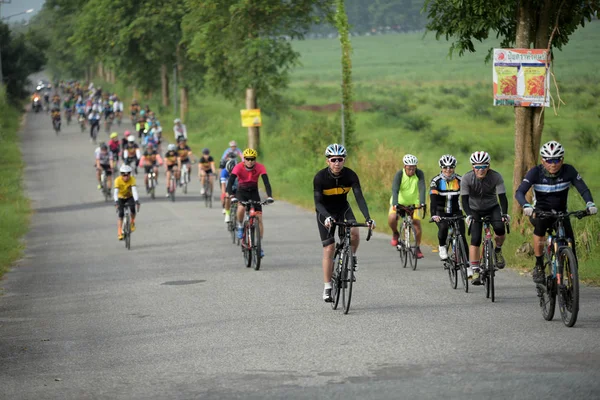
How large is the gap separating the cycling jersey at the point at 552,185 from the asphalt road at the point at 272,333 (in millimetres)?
1202

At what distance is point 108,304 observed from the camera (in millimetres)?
14141

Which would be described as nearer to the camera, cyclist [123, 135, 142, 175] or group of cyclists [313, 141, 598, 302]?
group of cyclists [313, 141, 598, 302]

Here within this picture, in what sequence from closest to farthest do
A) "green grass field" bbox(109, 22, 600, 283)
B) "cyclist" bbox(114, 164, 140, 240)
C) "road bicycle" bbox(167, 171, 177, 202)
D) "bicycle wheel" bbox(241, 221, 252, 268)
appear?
"bicycle wheel" bbox(241, 221, 252, 268) → "cyclist" bbox(114, 164, 140, 240) → "green grass field" bbox(109, 22, 600, 283) → "road bicycle" bbox(167, 171, 177, 202)

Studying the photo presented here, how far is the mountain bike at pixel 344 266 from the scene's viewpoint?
1187cm

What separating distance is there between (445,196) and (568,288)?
187 inches

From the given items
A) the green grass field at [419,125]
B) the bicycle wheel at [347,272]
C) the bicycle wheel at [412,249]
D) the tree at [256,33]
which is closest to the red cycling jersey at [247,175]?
the bicycle wheel at [412,249]

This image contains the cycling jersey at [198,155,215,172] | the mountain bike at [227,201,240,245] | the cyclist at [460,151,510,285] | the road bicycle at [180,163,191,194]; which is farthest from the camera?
the road bicycle at [180,163,191,194]

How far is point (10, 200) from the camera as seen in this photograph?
3472cm

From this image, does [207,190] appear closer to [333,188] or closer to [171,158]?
[171,158]

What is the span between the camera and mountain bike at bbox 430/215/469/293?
13.5 metres

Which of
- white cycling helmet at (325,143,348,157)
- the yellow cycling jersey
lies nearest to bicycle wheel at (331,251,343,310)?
white cycling helmet at (325,143,348,157)

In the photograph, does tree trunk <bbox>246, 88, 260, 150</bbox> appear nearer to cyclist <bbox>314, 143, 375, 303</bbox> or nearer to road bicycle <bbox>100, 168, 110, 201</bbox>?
road bicycle <bbox>100, 168, 110, 201</bbox>

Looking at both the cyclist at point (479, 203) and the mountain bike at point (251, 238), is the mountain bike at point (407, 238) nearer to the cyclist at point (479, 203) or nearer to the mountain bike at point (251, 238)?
the mountain bike at point (251, 238)

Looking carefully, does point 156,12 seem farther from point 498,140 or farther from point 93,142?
point 498,140
